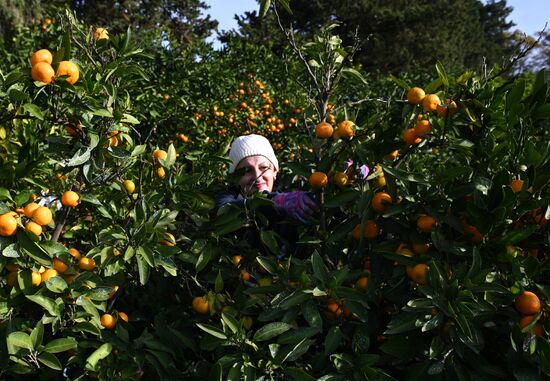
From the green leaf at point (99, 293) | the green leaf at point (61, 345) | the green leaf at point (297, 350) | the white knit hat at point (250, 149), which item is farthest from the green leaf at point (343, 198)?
the white knit hat at point (250, 149)

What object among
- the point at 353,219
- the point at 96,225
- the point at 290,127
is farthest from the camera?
the point at 290,127

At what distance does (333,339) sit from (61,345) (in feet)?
2.38

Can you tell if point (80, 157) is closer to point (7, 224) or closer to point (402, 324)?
point (7, 224)

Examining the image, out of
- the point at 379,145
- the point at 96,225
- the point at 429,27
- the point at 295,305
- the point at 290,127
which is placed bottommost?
the point at 295,305

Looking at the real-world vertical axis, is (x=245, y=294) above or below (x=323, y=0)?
below

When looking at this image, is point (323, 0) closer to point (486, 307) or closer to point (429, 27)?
point (429, 27)

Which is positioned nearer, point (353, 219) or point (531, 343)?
point (531, 343)

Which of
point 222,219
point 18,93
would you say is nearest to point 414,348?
point 222,219

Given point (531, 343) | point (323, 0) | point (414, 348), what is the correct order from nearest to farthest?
1. point (531, 343)
2. point (414, 348)
3. point (323, 0)

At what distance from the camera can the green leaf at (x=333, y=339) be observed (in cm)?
144

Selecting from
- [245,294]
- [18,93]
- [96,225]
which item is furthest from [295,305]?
[96,225]

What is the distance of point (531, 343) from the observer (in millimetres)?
1317

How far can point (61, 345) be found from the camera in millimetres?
1495

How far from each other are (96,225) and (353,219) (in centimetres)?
135
